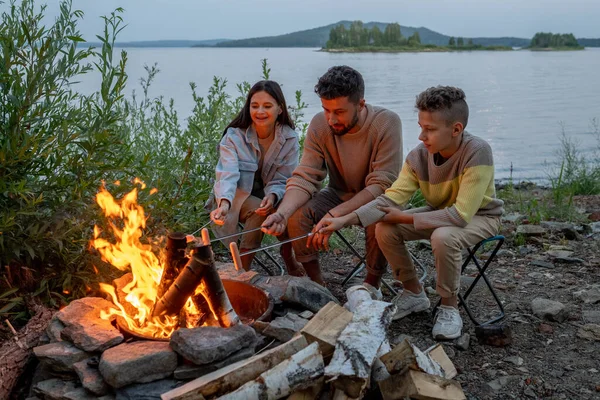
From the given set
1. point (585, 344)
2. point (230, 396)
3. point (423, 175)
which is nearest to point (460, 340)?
point (585, 344)

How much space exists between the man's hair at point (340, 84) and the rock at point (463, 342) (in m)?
1.46

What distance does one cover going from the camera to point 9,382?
2.99 meters

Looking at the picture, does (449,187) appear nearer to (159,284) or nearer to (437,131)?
(437,131)

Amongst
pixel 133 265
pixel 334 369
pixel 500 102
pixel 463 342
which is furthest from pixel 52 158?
pixel 500 102

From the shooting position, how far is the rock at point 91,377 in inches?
108

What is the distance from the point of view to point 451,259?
3.57 meters

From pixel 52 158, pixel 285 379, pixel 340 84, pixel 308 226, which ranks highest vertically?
pixel 340 84

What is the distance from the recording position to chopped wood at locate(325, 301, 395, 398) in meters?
2.69

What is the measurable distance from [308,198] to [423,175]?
0.75 metres

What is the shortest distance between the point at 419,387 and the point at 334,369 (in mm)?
391

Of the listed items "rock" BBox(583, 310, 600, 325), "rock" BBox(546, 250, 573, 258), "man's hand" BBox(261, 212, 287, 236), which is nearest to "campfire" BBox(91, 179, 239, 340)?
"man's hand" BBox(261, 212, 287, 236)

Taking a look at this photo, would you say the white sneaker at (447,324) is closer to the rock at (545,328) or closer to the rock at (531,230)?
the rock at (545,328)

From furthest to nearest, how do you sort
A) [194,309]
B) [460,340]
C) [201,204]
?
[201,204]
[460,340]
[194,309]

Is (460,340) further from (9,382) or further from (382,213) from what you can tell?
(9,382)
